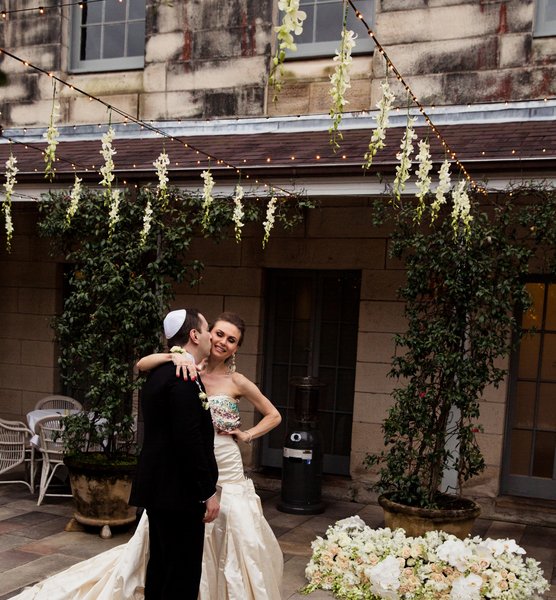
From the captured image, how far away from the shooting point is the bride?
4250 mm

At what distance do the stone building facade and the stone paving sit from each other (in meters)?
0.56

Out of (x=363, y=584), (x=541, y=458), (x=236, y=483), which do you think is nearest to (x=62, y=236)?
(x=236, y=483)

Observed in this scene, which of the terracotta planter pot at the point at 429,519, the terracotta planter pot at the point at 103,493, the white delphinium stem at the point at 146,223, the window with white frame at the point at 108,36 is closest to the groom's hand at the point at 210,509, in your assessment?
the terracotta planter pot at the point at 429,519

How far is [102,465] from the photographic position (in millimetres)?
6203

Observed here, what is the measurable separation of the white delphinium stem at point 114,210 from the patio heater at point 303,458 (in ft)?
7.95

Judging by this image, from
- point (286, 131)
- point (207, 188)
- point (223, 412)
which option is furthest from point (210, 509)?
point (286, 131)

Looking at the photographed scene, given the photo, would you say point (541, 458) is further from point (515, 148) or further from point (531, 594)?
point (515, 148)

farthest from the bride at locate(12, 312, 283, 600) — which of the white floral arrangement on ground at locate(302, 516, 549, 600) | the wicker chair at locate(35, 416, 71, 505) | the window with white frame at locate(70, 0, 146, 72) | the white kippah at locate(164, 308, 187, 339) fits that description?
the window with white frame at locate(70, 0, 146, 72)

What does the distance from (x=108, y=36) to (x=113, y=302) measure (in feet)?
15.8

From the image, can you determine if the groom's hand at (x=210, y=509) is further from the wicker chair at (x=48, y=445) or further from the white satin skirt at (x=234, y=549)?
the wicker chair at (x=48, y=445)

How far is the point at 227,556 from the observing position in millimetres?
4258

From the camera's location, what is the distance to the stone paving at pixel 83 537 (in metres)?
5.32

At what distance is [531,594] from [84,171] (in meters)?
5.27

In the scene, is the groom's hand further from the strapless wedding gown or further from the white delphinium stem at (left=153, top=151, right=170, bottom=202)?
the white delphinium stem at (left=153, top=151, right=170, bottom=202)
